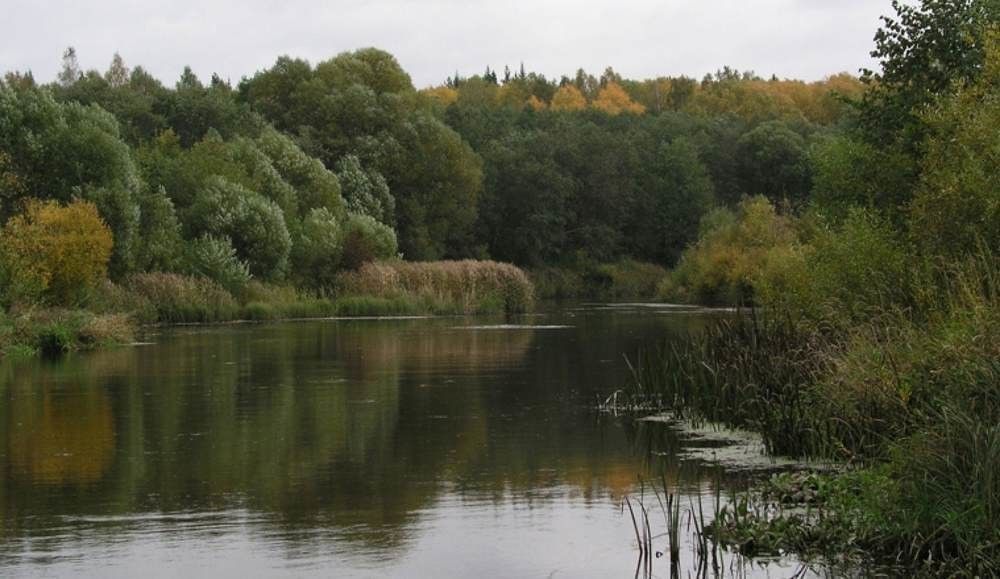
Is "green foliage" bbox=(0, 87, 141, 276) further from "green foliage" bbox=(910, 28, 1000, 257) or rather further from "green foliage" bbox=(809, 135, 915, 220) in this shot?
"green foliage" bbox=(910, 28, 1000, 257)

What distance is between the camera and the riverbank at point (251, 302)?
4016cm

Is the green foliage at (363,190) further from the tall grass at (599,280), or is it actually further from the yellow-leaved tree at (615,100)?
the yellow-leaved tree at (615,100)

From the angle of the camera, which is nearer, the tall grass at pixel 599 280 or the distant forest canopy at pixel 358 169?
the distant forest canopy at pixel 358 169

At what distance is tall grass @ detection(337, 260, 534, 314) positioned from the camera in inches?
2554

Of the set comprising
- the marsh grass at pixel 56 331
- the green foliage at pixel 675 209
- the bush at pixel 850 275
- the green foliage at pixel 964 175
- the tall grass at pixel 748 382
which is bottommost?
the tall grass at pixel 748 382

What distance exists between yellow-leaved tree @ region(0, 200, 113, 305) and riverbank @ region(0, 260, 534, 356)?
88 cm

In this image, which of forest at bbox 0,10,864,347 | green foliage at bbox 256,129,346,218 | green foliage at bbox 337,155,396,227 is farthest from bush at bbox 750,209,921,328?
green foliage at bbox 337,155,396,227

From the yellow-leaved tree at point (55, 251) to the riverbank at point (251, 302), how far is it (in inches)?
34.5

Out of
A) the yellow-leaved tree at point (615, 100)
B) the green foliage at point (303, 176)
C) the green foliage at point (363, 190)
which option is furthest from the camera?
the yellow-leaved tree at point (615, 100)

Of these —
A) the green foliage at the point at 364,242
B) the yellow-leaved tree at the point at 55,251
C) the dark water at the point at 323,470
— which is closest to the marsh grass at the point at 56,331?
the yellow-leaved tree at the point at 55,251

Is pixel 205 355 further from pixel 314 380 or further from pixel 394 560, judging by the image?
pixel 394 560

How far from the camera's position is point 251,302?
5859 cm

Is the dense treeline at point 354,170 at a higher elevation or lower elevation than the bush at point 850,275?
higher

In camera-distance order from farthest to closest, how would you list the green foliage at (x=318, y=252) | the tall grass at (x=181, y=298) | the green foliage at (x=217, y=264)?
the green foliage at (x=318, y=252) → the green foliage at (x=217, y=264) → the tall grass at (x=181, y=298)
